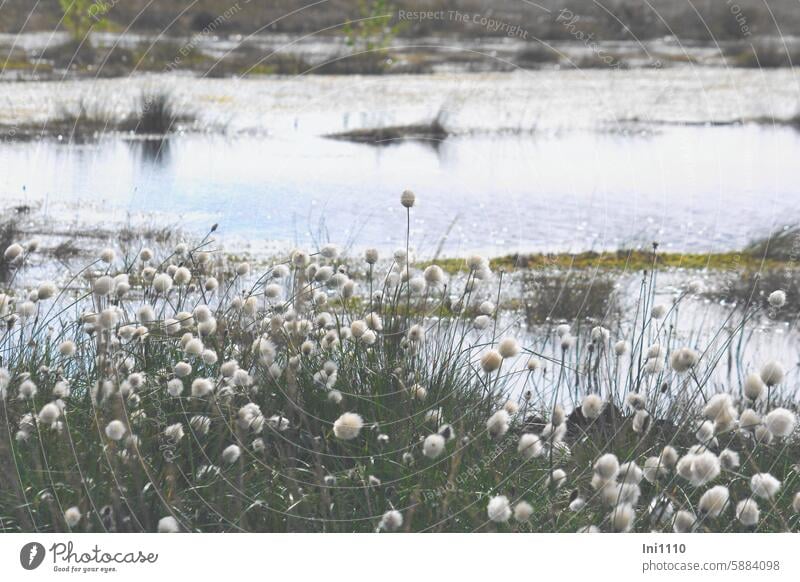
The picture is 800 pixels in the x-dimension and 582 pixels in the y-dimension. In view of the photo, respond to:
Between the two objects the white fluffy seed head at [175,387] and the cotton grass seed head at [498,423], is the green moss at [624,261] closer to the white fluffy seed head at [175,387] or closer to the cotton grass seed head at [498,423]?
the white fluffy seed head at [175,387]

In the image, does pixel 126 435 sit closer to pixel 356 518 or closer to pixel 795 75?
pixel 356 518

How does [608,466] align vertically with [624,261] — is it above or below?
above

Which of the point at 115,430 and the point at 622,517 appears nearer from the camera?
the point at 622,517

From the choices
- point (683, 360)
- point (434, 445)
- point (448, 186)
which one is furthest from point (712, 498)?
point (448, 186)

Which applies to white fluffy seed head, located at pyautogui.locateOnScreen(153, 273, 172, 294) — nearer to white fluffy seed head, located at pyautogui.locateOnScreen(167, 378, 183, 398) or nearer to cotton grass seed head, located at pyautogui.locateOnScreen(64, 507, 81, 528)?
white fluffy seed head, located at pyautogui.locateOnScreen(167, 378, 183, 398)

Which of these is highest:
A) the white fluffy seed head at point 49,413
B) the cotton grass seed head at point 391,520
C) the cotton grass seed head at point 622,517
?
the white fluffy seed head at point 49,413

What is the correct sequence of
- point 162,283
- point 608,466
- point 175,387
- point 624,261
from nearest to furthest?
point 608,466
point 175,387
point 162,283
point 624,261

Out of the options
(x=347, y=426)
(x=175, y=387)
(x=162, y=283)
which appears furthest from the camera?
(x=162, y=283)

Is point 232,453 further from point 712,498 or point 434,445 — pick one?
point 712,498

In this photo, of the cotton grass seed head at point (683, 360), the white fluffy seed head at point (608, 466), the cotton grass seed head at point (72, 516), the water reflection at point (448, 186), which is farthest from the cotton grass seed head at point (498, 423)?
the water reflection at point (448, 186)

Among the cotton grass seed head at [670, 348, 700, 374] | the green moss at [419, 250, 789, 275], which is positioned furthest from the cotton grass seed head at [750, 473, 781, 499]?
the green moss at [419, 250, 789, 275]

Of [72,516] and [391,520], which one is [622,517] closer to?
[391,520]

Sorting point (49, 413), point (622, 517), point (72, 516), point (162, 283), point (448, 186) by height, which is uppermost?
point (448, 186)
